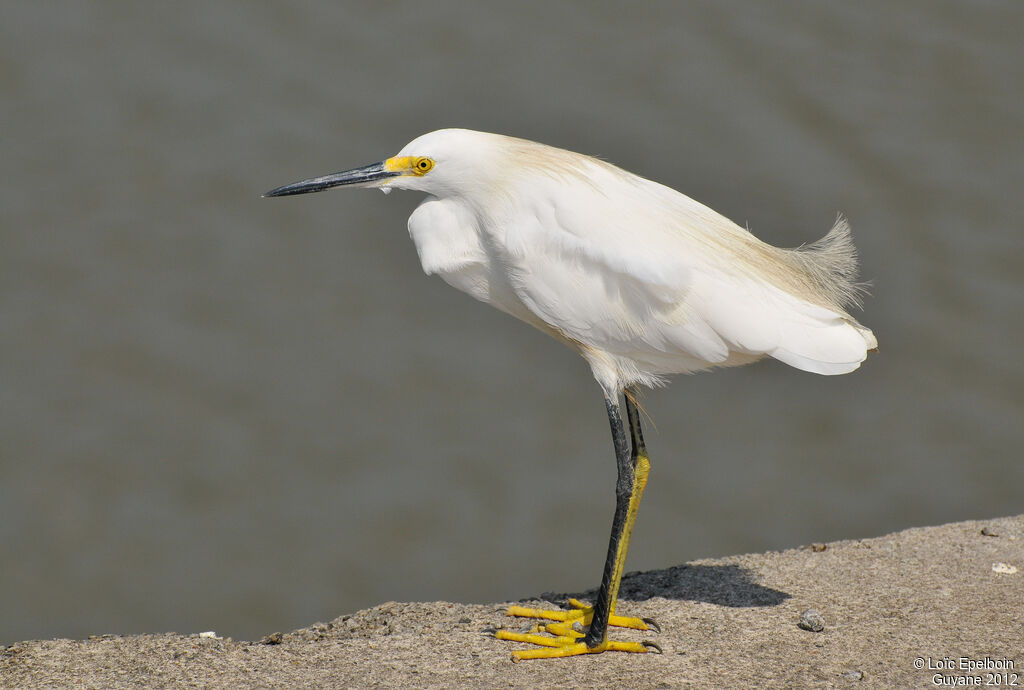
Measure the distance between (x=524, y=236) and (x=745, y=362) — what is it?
2.98 ft

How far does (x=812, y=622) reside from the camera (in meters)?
3.91

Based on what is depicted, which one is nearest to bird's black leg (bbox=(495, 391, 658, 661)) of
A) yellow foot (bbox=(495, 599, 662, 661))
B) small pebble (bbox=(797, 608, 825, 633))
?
yellow foot (bbox=(495, 599, 662, 661))

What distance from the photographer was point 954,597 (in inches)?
161

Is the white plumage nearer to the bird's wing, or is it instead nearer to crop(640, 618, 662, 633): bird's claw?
the bird's wing

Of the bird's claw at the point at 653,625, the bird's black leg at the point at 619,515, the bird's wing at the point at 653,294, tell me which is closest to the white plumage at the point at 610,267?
the bird's wing at the point at 653,294

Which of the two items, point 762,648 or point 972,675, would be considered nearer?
point 972,675

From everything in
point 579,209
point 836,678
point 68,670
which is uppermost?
point 579,209

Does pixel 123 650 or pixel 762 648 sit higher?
pixel 762 648

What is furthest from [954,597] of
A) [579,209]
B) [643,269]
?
[579,209]

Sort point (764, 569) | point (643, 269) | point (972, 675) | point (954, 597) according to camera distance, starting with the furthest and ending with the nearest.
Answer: point (764, 569), point (954, 597), point (643, 269), point (972, 675)

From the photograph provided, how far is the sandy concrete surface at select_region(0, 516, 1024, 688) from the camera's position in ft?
11.6

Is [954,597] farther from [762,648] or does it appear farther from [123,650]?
[123,650]

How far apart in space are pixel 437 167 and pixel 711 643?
6.20 feet

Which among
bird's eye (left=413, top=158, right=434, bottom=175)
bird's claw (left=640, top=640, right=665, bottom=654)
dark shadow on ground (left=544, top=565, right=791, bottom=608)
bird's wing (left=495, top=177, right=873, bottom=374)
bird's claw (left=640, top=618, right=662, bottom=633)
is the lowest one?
bird's claw (left=640, top=640, right=665, bottom=654)
